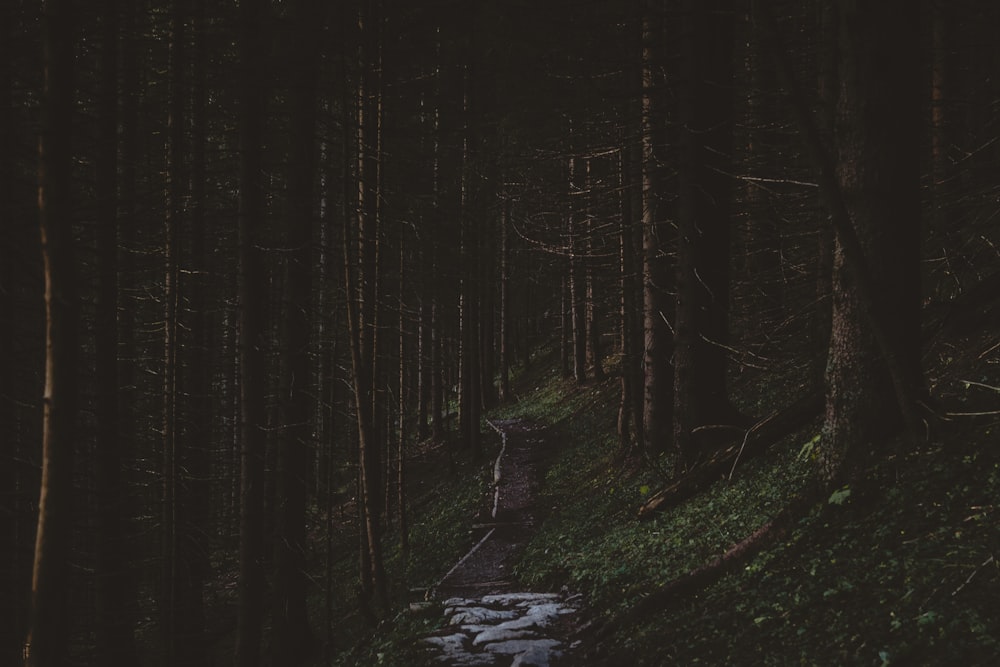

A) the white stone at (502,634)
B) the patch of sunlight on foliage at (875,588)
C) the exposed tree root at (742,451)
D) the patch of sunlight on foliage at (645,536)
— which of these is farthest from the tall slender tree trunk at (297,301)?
the patch of sunlight on foliage at (875,588)

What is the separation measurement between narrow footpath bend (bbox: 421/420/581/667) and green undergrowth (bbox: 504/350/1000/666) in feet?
1.83

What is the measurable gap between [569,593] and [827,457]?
435 centimetres

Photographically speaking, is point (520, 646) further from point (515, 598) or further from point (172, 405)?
point (172, 405)

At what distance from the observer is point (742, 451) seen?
33.0 ft

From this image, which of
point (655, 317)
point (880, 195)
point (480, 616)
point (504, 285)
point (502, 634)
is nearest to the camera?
point (880, 195)

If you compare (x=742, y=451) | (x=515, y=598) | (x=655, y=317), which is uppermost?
(x=655, y=317)

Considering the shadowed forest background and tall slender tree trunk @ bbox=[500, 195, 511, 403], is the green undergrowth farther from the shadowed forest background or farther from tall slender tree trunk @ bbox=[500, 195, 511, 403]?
tall slender tree trunk @ bbox=[500, 195, 511, 403]

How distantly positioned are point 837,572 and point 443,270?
62.3 feet

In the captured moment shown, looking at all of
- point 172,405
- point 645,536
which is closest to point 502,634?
point 645,536

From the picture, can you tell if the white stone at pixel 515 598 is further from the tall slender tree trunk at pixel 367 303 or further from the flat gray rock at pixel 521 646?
the tall slender tree trunk at pixel 367 303

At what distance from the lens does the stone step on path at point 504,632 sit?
762 centimetres

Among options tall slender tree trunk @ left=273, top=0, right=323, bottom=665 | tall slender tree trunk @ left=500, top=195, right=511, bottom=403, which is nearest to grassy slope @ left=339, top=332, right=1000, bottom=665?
tall slender tree trunk @ left=273, top=0, right=323, bottom=665

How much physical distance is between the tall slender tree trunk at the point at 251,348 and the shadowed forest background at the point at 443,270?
5 cm

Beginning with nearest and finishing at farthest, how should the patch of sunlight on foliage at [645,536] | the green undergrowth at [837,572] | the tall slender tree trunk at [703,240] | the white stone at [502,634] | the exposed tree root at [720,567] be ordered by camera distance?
the green undergrowth at [837,572], the exposed tree root at [720,567], the white stone at [502,634], the patch of sunlight on foliage at [645,536], the tall slender tree trunk at [703,240]
